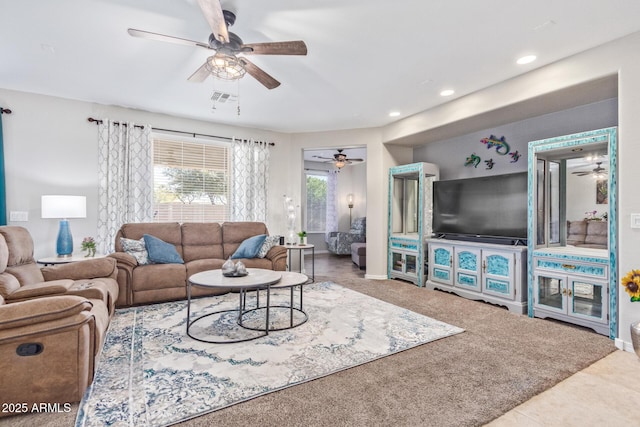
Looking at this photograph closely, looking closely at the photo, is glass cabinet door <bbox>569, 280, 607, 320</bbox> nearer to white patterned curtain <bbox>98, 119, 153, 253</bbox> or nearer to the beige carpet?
the beige carpet

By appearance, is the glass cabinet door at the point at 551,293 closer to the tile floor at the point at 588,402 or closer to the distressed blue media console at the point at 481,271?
the distressed blue media console at the point at 481,271

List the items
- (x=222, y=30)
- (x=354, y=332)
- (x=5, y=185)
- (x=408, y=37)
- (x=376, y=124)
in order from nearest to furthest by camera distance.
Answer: (x=222, y=30), (x=408, y=37), (x=354, y=332), (x=5, y=185), (x=376, y=124)

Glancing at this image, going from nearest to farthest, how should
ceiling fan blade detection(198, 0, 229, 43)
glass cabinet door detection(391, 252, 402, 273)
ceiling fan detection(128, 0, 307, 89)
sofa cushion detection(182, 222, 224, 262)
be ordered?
ceiling fan blade detection(198, 0, 229, 43) → ceiling fan detection(128, 0, 307, 89) → sofa cushion detection(182, 222, 224, 262) → glass cabinet door detection(391, 252, 402, 273)

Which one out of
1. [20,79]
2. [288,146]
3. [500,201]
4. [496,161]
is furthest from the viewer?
[288,146]

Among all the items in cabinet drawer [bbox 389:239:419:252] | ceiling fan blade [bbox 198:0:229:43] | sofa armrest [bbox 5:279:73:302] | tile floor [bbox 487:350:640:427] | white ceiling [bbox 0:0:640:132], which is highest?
white ceiling [bbox 0:0:640:132]

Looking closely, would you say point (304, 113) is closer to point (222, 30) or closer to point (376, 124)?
point (376, 124)

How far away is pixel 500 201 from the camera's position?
4.21 m

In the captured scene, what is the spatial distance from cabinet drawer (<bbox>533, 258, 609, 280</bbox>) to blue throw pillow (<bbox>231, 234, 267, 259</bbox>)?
355cm

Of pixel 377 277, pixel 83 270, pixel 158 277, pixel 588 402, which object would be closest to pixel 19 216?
pixel 83 270

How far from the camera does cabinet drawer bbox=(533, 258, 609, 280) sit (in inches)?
117

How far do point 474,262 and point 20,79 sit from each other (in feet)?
19.7

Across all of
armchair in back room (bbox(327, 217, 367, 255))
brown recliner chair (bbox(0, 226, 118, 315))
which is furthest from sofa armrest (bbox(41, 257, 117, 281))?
armchair in back room (bbox(327, 217, 367, 255))

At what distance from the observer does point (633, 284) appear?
248 centimetres

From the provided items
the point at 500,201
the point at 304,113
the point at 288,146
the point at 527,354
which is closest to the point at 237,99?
the point at 304,113
